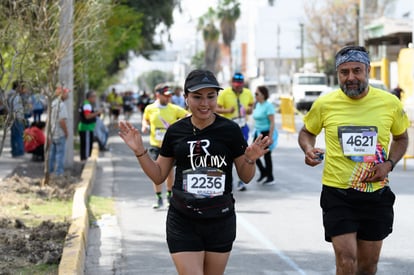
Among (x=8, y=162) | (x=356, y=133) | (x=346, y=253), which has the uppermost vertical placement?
(x=356, y=133)

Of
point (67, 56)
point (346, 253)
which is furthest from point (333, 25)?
point (346, 253)

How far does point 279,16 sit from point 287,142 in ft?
267

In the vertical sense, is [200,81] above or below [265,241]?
above

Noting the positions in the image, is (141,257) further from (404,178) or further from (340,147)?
(404,178)

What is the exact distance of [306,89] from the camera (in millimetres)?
55125

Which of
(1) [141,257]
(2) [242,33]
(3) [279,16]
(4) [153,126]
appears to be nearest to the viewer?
(1) [141,257]

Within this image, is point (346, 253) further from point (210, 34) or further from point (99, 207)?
point (210, 34)

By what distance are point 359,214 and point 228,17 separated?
8959 cm

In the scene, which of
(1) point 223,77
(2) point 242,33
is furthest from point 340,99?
(2) point 242,33

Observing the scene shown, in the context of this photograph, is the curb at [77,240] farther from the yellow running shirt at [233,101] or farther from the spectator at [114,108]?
the spectator at [114,108]

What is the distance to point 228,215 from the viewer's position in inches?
232

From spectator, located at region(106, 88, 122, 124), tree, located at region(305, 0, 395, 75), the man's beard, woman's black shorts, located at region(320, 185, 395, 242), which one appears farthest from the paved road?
tree, located at region(305, 0, 395, 75)

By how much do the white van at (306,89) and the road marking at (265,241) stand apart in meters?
41.7

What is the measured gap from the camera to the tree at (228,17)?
94.1m
